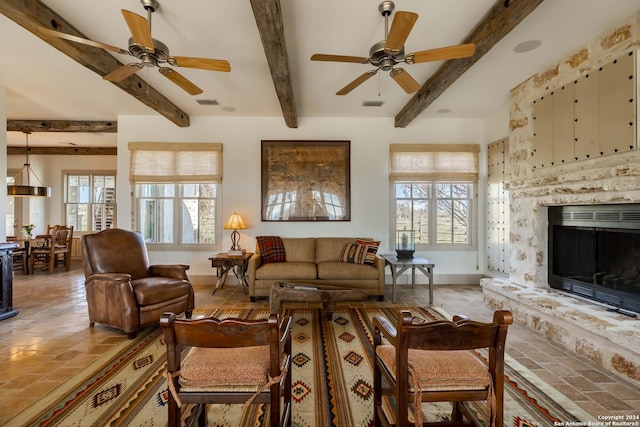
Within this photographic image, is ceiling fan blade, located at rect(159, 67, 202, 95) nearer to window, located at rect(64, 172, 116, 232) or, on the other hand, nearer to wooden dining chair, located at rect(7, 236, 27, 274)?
wooden dining chair, located at rect(7, 236, 27, 274)

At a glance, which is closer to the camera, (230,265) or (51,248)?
(230,265)

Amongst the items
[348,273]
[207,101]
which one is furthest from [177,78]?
[348,273]

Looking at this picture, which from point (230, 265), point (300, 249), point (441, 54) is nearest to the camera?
point (441, 54)

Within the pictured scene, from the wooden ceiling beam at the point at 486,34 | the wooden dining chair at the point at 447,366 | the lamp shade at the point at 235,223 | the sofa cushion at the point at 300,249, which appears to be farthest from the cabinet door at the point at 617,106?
the lamp shade at the point at 235,223

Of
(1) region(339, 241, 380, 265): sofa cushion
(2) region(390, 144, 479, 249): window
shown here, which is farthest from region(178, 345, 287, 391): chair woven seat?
(2) region(390, 144, 479, 249): window

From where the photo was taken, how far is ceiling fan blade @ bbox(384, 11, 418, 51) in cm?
186

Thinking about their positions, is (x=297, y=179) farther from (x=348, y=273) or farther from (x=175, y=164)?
(x=175, y=164)

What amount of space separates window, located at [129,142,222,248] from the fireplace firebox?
16.0ft

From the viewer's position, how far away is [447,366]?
1.26 metres

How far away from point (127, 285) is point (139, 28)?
2275mm

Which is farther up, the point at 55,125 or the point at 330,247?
the point at 55,125

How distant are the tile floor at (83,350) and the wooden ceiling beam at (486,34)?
9.00 ft

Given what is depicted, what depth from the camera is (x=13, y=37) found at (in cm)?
267

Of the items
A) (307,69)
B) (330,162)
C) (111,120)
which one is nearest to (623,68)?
(307,69)
